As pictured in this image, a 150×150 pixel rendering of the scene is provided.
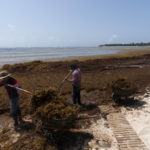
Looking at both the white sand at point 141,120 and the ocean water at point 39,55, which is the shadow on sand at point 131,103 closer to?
→ the white sand at point 141,120

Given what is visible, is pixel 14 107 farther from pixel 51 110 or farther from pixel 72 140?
pixel 72 140

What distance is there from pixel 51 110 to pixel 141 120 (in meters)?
2.96

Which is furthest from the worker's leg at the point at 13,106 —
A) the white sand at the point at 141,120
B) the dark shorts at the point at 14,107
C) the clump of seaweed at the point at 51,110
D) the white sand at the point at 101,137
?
the white sand at the point at 141,120

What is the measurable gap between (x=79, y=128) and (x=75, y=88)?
1.72 meters

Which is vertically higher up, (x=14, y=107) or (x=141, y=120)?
(x=14, y=107)

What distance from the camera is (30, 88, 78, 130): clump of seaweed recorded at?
3272mm

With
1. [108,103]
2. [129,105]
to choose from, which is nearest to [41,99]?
[108,103]

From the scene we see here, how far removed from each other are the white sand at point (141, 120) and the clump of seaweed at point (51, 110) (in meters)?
1.93

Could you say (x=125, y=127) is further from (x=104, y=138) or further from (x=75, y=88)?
(x=75, y=88)

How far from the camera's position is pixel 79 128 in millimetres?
4047

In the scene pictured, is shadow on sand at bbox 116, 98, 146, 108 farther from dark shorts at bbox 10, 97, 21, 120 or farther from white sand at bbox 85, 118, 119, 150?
dark shorts at bbox 10, 97, 21, 120

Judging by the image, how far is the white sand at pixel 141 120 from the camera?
11.9 feet

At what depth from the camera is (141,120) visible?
430cm

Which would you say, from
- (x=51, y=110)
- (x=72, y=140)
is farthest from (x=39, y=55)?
(x=72, y=140)
